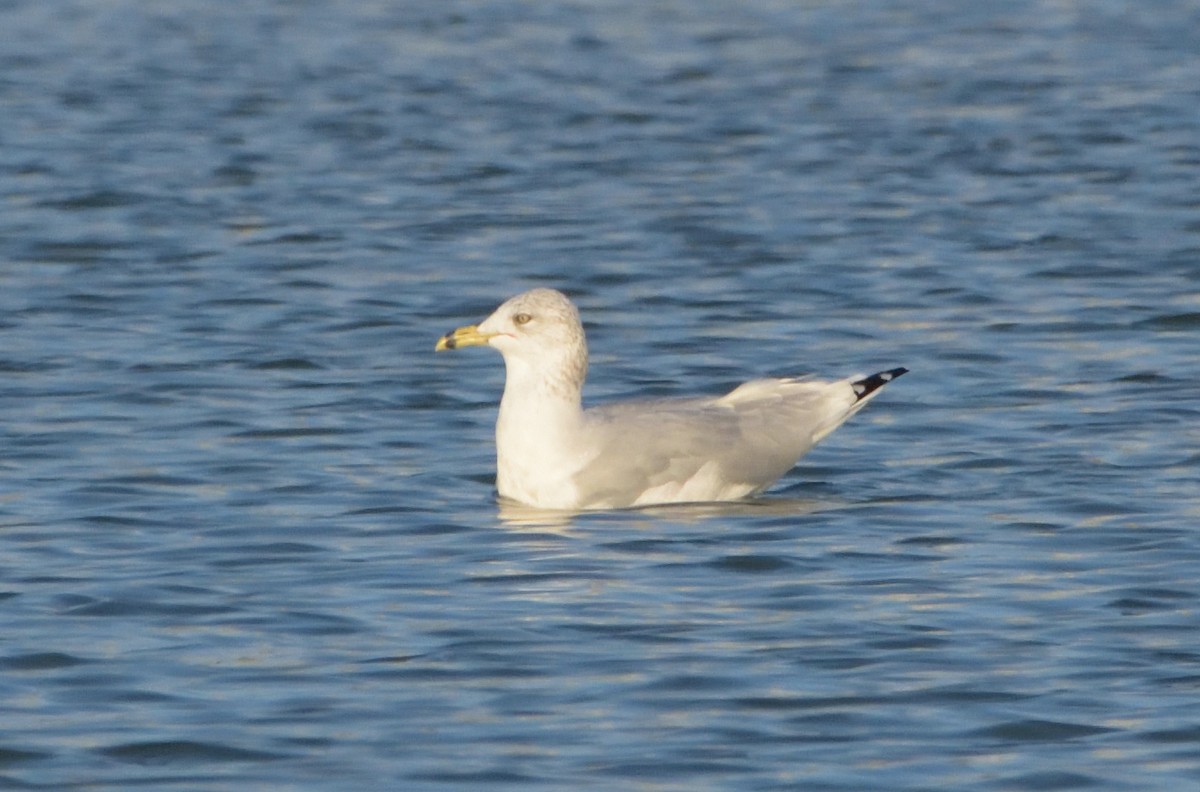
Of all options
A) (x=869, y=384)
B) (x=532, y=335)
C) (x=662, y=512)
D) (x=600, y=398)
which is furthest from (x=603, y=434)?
(x=600, y=398)

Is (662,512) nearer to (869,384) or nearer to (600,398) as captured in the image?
(869,384)

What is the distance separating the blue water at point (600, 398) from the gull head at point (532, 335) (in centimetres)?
67

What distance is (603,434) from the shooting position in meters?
10.9

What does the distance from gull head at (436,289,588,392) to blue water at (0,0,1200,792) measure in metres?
0.67

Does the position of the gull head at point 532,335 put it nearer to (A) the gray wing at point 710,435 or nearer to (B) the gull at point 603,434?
(B) the gull at point 603,434

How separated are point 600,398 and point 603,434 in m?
2.59

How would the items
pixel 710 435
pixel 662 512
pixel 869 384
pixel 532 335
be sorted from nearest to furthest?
pixel 662 512
pixel 710 435
pixel 532 335
pixel 869 384

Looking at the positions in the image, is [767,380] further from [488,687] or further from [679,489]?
[488,687]

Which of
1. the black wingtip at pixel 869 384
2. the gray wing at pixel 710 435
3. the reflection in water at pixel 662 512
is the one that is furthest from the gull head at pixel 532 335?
the black wingtip at pixel 869 384

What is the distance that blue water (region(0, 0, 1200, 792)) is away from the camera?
7.80 meters

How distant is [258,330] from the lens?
15125mm

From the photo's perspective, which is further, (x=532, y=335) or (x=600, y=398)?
(x=600, y=398)

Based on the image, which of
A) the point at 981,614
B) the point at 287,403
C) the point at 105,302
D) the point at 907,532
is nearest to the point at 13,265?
the point at 105,302

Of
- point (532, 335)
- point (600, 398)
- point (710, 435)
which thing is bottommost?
point (600, 398)
